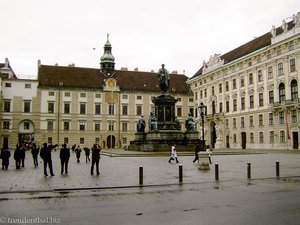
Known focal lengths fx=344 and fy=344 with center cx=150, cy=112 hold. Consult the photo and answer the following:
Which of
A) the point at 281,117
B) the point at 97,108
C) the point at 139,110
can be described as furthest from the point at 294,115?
the point at 97,108

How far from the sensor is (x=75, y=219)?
25.7 feet

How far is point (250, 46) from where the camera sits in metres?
65.4

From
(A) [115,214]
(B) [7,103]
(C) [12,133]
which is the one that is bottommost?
(A) [115,214]

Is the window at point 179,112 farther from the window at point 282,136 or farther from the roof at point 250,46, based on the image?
the window at point 282,136

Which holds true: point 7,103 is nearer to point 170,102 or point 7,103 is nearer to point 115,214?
point 170,102

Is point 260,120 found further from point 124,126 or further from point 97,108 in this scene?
point 97,108

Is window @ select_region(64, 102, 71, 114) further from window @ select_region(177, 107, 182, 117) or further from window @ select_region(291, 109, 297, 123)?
window @ select_region(291, 109, 297, 123)

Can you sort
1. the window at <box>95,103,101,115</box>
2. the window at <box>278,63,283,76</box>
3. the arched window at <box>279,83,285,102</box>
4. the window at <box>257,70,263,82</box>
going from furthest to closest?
the window at <box>95,103,101,115</box>
the window at <box>257,70,263,82</box>
the window at <box>278,63,283,76</box>
the arched window at <box>279,83,285,102</box>

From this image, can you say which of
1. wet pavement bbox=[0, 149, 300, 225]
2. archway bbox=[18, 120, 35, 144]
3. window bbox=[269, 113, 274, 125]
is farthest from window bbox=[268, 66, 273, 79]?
archway bbox=[18, 120, 35, 144]

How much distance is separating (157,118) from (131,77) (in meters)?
41.5

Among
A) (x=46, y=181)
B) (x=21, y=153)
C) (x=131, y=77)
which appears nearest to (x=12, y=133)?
(x=131, y=77)

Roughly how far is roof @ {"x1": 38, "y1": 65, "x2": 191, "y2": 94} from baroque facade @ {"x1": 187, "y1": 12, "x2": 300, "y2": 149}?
10.2m

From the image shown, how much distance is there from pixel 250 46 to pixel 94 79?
3328cm

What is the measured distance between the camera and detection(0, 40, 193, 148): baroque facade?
223 ft
